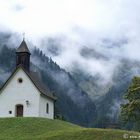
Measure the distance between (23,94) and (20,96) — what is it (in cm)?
52

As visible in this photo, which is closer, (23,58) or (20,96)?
(20,96)

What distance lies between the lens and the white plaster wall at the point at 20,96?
68562mm

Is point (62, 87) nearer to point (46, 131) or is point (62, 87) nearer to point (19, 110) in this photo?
point (19, 110)

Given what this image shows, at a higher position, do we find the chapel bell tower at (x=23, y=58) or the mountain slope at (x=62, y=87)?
the mountain slope at (x=62, y=87)

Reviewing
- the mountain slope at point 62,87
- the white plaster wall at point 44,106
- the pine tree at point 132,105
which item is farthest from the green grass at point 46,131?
the mountain slope at point 62,87

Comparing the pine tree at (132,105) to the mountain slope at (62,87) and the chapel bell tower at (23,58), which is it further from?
the mountain slope at (62,87)

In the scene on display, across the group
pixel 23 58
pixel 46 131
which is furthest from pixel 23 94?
pixel 46 131

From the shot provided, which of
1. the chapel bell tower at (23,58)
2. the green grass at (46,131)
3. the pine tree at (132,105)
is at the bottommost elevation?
the green grass at (46,131)

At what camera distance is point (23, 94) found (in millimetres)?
68938

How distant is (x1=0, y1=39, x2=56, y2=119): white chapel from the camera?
225 feet

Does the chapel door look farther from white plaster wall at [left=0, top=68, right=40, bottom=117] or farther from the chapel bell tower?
the chapel bell tower

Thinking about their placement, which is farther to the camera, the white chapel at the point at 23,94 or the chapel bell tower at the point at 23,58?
the chapel bell tower at the point at 23,58

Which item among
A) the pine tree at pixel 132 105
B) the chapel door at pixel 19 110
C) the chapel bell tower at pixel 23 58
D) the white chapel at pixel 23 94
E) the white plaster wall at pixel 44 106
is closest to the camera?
the pine tree at pixel 132 105

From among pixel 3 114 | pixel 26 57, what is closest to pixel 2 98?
pixel 3 114
